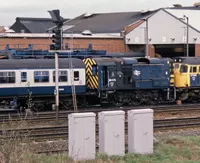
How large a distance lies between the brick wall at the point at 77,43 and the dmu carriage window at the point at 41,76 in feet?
73.1

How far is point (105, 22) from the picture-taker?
261 feet

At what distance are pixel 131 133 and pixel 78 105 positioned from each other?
15.3 metres

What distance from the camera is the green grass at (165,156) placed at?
42.4 ft

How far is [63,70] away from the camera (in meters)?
28.3

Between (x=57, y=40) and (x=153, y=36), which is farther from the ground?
(x=153, y=36)

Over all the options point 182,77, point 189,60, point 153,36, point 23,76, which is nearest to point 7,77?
point 23,76

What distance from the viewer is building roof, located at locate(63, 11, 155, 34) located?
7306 centimetres

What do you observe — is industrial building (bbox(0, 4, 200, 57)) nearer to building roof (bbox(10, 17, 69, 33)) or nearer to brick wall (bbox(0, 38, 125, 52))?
brick wall (bbox(0, 38, 125, 52))

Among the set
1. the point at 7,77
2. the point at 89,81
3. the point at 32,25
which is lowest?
the point at 89,81

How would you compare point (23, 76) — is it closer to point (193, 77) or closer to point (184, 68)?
point (184, 68)

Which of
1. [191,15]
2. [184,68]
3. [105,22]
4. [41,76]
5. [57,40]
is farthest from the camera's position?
[105,22]

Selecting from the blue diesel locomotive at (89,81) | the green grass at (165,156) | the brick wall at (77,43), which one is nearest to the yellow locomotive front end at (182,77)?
the blue diesel locomotive at (89,81)

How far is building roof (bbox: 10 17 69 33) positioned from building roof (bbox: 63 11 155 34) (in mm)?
5273

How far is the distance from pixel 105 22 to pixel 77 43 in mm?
21680
